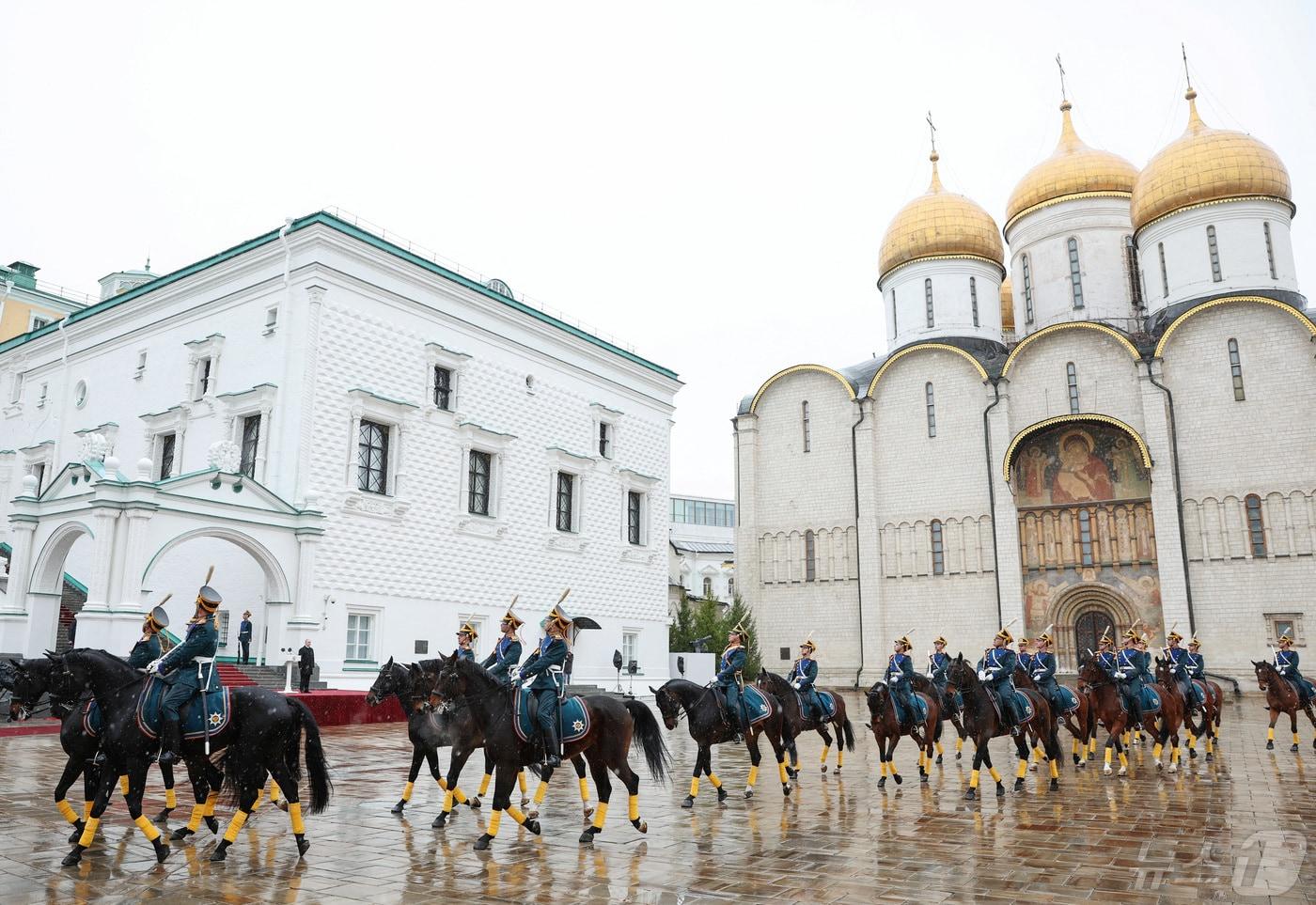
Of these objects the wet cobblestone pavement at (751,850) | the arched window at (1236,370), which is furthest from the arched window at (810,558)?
the wet cobblestone pavement at (751,850)

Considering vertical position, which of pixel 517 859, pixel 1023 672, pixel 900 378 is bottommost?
pixel 517 859

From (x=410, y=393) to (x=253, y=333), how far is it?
148 inches

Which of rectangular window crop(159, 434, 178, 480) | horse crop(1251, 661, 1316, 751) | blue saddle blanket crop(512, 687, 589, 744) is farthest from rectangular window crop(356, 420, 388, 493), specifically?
horse crop(1251, 661, 1316, 751)

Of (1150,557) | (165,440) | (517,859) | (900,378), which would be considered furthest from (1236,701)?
(165,440)

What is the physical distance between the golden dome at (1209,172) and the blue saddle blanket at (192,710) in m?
33.6

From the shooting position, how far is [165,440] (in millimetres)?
23859

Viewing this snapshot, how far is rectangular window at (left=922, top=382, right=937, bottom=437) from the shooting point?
33.8 metres

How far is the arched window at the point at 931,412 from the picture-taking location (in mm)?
33750

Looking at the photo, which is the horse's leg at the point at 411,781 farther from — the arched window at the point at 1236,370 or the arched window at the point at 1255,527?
the arched window at the point at 1236,370

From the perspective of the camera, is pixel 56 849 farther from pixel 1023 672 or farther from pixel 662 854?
pixel 1023 672

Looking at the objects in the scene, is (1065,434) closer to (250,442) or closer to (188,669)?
(250,442)

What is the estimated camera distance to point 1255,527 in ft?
92.5

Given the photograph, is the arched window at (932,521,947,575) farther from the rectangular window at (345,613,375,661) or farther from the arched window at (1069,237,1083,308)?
the rectangular window at (345,613,375,661)

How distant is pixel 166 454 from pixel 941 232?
2778cm
